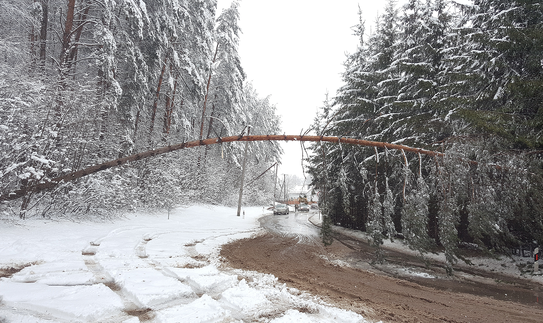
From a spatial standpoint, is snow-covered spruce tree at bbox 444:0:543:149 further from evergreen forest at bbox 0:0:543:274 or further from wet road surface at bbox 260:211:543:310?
wet road surface at bbox 260:211:543:310

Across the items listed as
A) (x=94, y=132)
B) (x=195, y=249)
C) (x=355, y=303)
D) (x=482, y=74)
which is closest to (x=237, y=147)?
(x=94, y=132)

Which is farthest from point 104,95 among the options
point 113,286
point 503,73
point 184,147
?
point 503,73

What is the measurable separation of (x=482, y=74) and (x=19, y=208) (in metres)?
14.8

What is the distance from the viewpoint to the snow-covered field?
304 centimetres

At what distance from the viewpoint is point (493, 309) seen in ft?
14.2

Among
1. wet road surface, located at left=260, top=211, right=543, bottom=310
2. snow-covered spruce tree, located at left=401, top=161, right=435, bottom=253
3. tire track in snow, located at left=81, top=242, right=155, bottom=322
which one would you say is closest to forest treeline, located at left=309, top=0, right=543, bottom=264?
snow-covered spruce tree, located at left=401, top=161, right=435, bottom=253

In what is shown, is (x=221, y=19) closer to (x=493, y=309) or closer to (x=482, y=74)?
(x=482, y=74)

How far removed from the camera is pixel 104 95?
10.4m

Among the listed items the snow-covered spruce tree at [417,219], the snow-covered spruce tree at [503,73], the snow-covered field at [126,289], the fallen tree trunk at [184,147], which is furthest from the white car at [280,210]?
the snow-covered spruce tree at [417,219]

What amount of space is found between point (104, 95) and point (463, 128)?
13.1 meters

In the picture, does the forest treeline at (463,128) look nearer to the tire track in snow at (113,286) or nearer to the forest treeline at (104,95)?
the tire track in snow at (113,286)

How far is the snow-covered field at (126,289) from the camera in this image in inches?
120

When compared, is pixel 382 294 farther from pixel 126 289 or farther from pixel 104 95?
pixel 104 95

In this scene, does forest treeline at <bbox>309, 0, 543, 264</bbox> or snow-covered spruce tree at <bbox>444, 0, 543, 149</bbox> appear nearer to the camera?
forest treeline at <bbox>309, 0, 543, 264</bbox>
